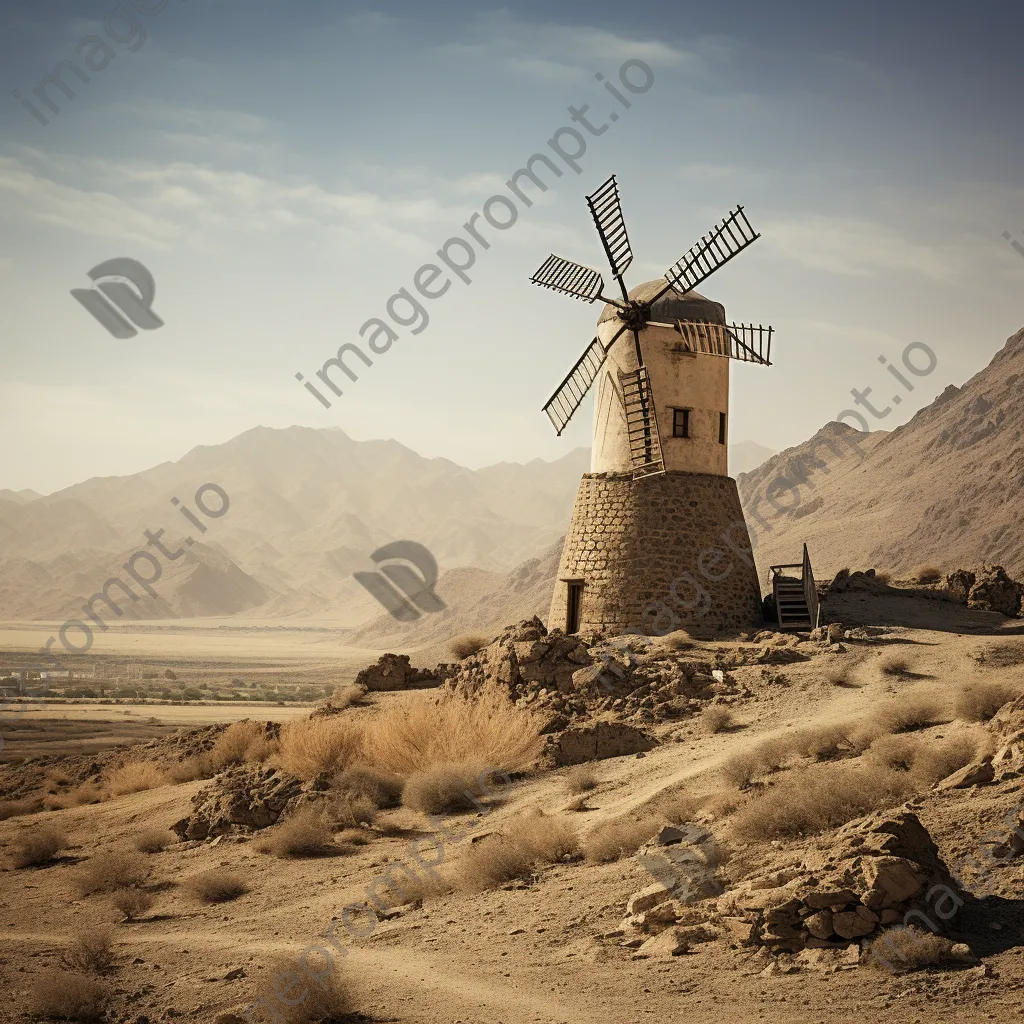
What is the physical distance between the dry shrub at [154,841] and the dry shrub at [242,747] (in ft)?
9.22

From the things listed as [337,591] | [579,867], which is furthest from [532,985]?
[337,591]

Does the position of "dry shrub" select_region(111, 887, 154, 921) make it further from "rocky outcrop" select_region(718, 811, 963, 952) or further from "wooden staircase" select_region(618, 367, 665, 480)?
"wooden staircase" select_region(618, 367, 665, 480)

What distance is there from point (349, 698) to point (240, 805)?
178 inches

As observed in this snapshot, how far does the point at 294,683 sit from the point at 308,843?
123ft

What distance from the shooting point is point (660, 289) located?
18.7 meters

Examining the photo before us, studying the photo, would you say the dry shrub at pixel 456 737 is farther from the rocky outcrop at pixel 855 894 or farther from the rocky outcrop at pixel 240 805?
the rocky outcrop at pixel 855 894

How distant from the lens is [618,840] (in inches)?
375

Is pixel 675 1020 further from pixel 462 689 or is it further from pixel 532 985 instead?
pixel 462 689

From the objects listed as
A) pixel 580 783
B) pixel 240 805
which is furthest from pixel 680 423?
pixel 240 805

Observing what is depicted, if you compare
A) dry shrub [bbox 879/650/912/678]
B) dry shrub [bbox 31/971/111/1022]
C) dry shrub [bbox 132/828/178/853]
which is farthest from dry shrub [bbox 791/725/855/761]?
dry shrub [bbox 132/828/178/853]

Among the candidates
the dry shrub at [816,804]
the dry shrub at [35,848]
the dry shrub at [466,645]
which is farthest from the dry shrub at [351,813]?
the dry shrub at [466,645]

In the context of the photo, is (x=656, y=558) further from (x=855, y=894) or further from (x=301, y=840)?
(x=855, y=894)

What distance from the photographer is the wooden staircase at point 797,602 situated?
59.6 feet

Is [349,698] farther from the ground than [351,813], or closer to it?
farther from the ground
